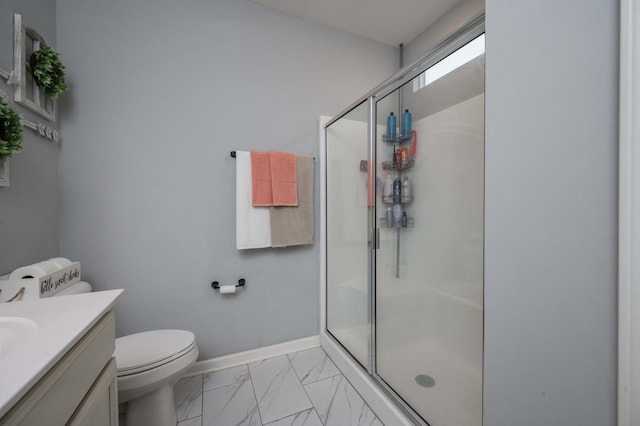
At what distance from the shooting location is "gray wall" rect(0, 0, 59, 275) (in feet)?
3.36

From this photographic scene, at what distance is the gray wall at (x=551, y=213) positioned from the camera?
1.64ft

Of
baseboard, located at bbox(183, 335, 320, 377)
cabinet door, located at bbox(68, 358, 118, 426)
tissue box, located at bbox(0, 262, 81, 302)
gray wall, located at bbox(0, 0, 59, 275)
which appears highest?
gray wall, located at bbox(0, 0, 59, 275)

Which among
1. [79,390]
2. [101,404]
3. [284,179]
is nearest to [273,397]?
[101,404]

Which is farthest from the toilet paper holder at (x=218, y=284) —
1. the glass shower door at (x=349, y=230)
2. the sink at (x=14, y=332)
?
the sink at (x=14, y=332)

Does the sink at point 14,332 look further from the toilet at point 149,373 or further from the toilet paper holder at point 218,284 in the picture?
the toilet paper holder at point 218,284

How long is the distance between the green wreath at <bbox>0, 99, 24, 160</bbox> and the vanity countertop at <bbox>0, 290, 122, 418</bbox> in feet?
1.74

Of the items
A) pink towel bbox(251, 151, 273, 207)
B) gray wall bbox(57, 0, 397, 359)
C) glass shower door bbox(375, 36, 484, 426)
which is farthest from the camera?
pink towel bbox(251, 151, 273, 207)

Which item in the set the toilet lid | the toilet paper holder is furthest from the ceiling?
the toilet lid

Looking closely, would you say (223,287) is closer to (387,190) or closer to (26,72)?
(387,190)

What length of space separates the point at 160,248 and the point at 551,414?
5.92 ft

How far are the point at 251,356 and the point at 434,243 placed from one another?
1430 millimetres

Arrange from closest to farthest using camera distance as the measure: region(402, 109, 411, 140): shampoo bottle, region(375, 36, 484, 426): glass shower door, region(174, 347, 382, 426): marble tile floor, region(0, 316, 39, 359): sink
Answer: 1. region(0, 316, 39, 359): sink
2. region(375, 36, 484, 426): glass shower door
3. region(174, 347, 382, 426): marble tile floor
4. region(402, 109, 411, 140): shampoo bottle

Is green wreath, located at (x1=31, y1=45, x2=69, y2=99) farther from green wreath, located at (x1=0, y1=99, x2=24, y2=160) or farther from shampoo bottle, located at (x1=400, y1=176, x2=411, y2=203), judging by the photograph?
shampoo bottle, located at (x1=400, y1=176, x2=411, y2=203)

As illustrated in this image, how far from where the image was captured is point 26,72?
3.73 feet
